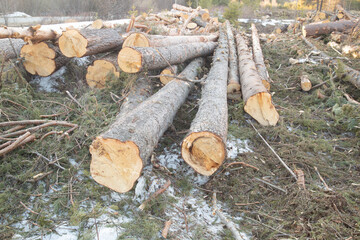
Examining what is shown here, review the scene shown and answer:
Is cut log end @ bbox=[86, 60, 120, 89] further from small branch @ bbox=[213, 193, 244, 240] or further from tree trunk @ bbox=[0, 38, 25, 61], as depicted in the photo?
small branch @ bbox=[213, 193, 244, 240]

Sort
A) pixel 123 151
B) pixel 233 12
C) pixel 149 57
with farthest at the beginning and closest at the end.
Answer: pixel 233 12 < pixel 149 57 < pixel 123 151

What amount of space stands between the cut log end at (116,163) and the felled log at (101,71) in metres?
2.53

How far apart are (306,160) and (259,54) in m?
4.52

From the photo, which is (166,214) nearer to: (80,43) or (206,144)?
(206,144)

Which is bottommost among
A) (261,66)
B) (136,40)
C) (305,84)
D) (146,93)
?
(305,84)

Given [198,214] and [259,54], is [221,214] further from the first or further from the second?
[259,54]

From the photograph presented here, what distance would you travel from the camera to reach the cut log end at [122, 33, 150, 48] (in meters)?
4.78

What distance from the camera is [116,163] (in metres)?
2.35

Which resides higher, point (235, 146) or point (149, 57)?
point (149, 57)

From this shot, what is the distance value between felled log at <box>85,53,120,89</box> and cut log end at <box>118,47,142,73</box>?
2.20 ft

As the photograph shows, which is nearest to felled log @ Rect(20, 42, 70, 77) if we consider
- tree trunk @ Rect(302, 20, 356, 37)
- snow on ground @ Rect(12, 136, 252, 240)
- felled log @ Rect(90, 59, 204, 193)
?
snow on ground @ Rect(12, 136, 252, 240)

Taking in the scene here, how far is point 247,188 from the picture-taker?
9.26ft

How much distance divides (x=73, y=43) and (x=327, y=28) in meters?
9.23

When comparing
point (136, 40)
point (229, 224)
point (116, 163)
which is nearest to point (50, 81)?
point (136, 40)
